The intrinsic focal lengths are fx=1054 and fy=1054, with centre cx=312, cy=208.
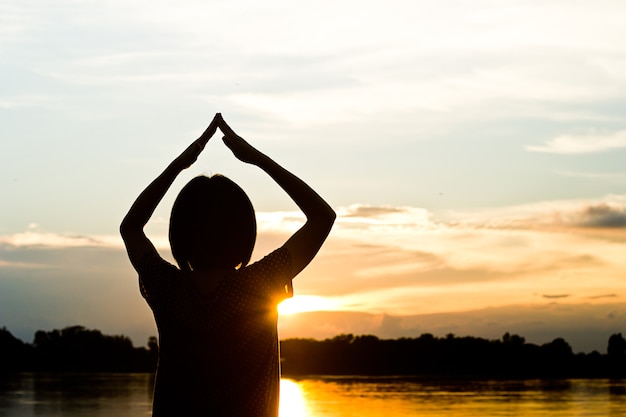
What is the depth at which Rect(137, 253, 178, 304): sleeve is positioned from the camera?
2619 mm

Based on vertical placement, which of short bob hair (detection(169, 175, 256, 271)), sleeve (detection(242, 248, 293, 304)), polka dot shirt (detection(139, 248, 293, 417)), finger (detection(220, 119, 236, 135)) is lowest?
polka dot shirt (detection(139, 248, 293, 417))

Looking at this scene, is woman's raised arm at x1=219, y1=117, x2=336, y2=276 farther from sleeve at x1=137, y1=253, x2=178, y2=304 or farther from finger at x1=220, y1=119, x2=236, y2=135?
sleeve at x1=137, y1=253, x2=178, y2=304

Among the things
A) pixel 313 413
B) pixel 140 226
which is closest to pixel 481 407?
pixel 313 413

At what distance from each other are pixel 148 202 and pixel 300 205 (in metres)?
0.42

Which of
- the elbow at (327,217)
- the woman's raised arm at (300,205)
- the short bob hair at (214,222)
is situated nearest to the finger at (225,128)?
the woman's raised arm at (300,205)

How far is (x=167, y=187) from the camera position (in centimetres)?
274

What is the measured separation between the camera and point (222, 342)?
260 centimetres

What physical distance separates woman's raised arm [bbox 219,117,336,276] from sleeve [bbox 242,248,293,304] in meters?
0.03

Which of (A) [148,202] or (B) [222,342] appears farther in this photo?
(A) [148,202]

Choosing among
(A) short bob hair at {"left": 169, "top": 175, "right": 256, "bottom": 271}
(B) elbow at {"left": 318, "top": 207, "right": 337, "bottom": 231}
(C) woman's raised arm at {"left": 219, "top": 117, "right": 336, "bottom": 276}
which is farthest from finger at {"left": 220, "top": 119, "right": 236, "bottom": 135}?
(B) elbow at {"left": 318, "top": 207, "right": 337, "bottom": 231}

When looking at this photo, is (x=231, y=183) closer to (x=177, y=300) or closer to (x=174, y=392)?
(x=177, y=300)

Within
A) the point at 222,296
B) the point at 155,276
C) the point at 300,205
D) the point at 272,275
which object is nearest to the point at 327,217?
the point at 300,205

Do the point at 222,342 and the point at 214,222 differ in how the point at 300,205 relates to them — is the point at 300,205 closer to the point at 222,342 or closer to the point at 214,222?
the point at 214,222

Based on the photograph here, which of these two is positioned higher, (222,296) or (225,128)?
(225,128)
